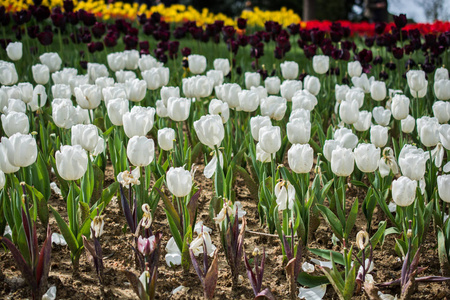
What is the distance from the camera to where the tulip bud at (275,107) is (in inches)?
136

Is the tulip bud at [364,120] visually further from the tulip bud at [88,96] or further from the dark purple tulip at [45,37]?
the dark purple tulip at [45,37]

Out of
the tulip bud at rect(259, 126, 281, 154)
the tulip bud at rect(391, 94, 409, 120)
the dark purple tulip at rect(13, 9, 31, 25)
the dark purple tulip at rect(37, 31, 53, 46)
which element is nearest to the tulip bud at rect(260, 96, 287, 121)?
the tulip bud at rect(391, 94, 409, 120)

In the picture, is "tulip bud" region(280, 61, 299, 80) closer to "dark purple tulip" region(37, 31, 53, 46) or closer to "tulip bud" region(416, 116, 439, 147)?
"tulip bud" region(416, 116, 439, 147)

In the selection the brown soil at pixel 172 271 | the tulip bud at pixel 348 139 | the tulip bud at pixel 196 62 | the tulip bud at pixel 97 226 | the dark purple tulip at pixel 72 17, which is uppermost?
the dark purple tulip at pixel 72 17

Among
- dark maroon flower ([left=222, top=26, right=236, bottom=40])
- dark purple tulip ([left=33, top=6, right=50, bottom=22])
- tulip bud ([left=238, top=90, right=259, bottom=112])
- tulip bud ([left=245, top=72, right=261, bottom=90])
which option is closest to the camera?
tulip bud ([left=238, top=90, right=259, bottom=112])

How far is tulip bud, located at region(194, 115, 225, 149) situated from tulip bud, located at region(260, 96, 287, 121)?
32.0 inches

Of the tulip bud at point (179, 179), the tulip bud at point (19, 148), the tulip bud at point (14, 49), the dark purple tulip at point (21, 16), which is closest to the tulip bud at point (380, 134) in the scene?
the tulip bud at point (179, 179)

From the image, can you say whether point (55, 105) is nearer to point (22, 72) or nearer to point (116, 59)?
point (116, 59)

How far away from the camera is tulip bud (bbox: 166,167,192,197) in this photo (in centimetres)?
234

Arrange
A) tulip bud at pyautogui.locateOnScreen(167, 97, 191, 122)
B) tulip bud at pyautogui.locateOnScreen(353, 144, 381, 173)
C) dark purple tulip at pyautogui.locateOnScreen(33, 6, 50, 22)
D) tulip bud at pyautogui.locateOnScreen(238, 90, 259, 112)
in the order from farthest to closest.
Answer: dark purple tulip at pyautogui.locateOnScreen(33, 6, 50, 22), tulip bud at pyautogui.locateOnScreen(238, 90, 259, 112), tulip bud at pyautogui.locateOnScreen(167, 97, 191, 122), tulip bud at pyautogui.locateOnScreen(353, 144, 381, 173)

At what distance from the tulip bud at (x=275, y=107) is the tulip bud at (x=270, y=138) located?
790 millimetres

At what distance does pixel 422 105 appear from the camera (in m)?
4.66

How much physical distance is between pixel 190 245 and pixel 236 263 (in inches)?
9.1

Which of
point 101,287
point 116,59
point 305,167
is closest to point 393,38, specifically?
point 116,59
